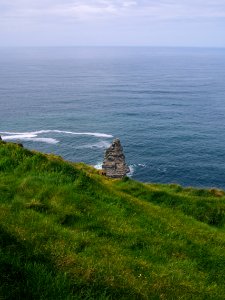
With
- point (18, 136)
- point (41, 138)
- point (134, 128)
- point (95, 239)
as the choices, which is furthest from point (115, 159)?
point (134, 128)

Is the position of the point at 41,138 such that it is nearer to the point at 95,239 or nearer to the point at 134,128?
the point at 134,128

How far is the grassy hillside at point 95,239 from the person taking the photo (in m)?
10.1

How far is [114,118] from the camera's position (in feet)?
468

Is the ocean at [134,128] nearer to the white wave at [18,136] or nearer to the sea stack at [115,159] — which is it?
the white wave at [18,136]

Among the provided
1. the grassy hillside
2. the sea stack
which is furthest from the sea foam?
the grassy hillside

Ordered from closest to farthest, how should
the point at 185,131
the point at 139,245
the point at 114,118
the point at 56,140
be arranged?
the point at 139,245, the point at 56,140, the point at 185,131, the point at 114,118

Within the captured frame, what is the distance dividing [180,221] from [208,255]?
4015mm

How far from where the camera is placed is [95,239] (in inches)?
567

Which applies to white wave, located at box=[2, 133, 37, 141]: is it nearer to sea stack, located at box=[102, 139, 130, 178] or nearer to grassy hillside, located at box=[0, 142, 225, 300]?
sea stack, located at box=[102, 139, 130, 178]

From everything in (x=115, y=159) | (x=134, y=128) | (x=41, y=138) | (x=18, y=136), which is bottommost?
(x=41, y=138)

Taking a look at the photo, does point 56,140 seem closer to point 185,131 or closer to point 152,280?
point 185,131

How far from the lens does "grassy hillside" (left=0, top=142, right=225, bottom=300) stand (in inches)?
398

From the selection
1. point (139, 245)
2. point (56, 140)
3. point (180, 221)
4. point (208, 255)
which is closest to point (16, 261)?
point (139, 245)

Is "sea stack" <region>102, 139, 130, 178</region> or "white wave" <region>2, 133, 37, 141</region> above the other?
"sea stack" <region>102, 139, 130, 178</region>
